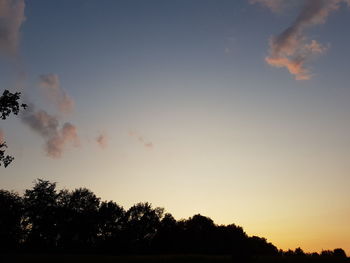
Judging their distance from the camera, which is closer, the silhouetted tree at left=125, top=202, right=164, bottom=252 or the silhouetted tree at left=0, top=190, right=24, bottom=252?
the silhouetted tree at left=0, top=190, right=24, bottom=252

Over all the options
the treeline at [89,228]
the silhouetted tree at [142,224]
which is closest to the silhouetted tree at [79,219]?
the treeline at [89,228]

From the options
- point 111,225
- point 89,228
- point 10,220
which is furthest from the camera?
point 111,225

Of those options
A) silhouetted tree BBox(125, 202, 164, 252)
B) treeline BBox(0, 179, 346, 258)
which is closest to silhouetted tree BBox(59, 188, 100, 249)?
treeline BBox(0, 179, 346, 258)

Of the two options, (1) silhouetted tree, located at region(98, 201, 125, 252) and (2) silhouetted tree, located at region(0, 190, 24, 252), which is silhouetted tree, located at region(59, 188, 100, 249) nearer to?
(1) silhouetted tree, located at region(98, 201, 125, 252)

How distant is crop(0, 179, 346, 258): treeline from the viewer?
369 feet

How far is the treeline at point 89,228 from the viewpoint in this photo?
11244 centimetres

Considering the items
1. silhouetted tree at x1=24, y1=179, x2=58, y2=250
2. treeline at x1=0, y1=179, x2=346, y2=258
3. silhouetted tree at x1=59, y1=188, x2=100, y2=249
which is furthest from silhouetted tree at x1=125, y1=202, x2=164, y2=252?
silhouetted tree at x1=24, y1=179, x2=58, y2=250

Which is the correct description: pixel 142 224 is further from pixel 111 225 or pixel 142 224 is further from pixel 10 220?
pixel 10 220

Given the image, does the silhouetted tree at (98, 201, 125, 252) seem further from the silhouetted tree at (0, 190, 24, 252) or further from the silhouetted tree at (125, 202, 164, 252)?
the silhouetted tree at (0, 190, 24, 252)

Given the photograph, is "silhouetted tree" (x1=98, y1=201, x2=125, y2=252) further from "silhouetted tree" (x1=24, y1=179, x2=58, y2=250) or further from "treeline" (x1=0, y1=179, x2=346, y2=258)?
"silhouetted tree" (x1=24, y1=179, x2=58, y2=250)

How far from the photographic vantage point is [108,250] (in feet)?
370

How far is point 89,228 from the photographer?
121m

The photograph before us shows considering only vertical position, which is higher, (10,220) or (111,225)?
(111,225)

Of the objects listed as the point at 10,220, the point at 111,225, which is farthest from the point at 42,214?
the point at 111,225
